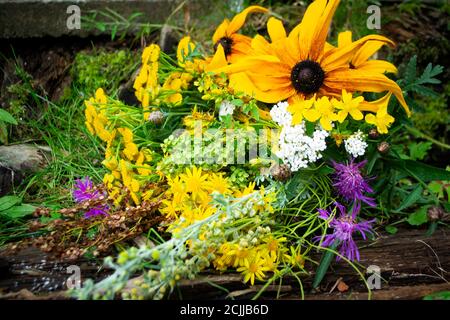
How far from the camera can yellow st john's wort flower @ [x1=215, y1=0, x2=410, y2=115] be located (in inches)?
68.7

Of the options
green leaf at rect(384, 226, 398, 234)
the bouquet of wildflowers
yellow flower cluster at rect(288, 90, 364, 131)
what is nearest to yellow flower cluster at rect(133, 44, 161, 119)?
the bouquet of wildflowers

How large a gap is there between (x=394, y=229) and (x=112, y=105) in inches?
43.8

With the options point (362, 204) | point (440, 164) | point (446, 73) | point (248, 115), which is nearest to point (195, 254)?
point (248, 115)

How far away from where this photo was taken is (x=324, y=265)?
1.60m

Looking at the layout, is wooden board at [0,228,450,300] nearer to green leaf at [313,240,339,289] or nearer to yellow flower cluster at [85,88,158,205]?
green leaf at [313,240,339,289]

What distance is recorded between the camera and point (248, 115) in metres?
1.85

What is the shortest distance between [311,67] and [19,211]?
1.12 metres

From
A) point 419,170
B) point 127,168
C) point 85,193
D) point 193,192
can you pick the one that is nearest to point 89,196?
point 85,193

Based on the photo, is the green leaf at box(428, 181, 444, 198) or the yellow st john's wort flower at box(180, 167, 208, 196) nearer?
the yellow st john's wort flower at box(180, 167, 208, 196)

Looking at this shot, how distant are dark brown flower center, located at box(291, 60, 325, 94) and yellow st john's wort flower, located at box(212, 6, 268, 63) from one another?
350 mm

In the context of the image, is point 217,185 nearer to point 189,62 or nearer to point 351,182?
point 351,182

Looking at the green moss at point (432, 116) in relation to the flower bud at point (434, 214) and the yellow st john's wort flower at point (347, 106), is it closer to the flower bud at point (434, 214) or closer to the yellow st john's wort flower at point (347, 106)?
the flower bud at point (434, 214)

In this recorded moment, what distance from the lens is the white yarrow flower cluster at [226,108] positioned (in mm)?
1843
